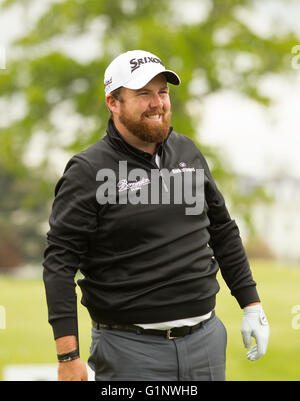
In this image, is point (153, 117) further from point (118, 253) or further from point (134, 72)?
point (118, 253)

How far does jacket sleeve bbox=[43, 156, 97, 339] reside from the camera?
2352 millimetres

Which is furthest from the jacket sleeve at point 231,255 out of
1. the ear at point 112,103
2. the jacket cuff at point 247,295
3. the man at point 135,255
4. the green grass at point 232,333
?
the green grass at point 232,333

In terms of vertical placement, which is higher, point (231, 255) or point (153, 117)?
point (153, 117)

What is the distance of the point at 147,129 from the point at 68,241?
22.2 inches

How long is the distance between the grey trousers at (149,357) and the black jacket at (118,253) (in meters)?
0.08

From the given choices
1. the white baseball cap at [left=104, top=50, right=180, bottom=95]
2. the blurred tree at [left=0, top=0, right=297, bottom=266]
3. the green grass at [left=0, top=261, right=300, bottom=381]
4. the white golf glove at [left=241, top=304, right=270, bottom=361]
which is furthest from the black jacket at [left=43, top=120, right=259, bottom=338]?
the blurred tree at [left=0, top=0, right=297, bottom=266]

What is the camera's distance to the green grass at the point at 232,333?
7.66m

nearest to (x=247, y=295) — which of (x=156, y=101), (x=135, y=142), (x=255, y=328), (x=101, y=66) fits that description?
(x=255, y=328)

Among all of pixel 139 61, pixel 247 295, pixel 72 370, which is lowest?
pixel 72 370

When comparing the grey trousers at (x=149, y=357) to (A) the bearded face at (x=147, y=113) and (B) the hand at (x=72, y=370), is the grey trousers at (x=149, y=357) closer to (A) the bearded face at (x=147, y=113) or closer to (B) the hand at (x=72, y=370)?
(B) the hand at (x=72, y=370)

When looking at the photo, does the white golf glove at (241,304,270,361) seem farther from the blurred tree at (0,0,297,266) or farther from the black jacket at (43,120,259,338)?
the blurred tree at (0,0,297,266)

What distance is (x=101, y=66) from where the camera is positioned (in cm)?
1320

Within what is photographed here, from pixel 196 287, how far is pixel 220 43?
38.0ft
